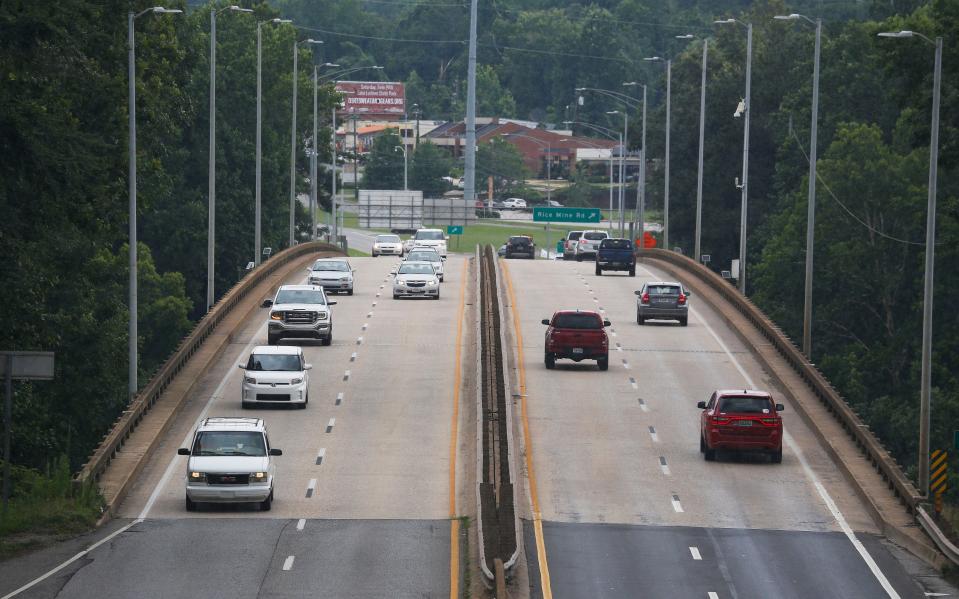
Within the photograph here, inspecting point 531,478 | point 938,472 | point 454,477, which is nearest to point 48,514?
point 454,477

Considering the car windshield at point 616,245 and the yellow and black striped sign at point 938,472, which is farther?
the car windshield at point 616,245

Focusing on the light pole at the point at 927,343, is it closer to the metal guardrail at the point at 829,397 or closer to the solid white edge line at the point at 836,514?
the metal guardrail at the point at 829,397

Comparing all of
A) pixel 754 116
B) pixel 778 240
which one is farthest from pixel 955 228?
pixel 754 116

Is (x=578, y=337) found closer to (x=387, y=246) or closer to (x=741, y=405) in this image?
(x=741, y=405)

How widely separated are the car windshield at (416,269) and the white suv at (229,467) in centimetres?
3570

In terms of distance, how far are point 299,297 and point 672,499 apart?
21955 mm

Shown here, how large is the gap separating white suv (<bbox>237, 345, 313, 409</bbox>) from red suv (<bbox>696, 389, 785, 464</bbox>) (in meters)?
10.8

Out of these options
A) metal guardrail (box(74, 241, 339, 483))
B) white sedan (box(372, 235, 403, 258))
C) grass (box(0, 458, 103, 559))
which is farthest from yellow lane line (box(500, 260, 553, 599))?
white sedan (box(372, 235, 403, 258))

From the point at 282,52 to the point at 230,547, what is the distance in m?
93.0

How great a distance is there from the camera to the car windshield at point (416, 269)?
70.3 m

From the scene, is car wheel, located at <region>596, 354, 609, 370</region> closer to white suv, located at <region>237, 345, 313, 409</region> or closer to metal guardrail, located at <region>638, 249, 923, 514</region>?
metal guardrail, located at <region>638, 249, 923, 514</region>

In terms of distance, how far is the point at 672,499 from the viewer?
36.2 m

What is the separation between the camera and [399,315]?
211 ft

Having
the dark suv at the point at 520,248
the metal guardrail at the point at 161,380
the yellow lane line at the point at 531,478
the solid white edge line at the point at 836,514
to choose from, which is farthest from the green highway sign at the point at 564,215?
the solid white edge line at the point at 836,514
